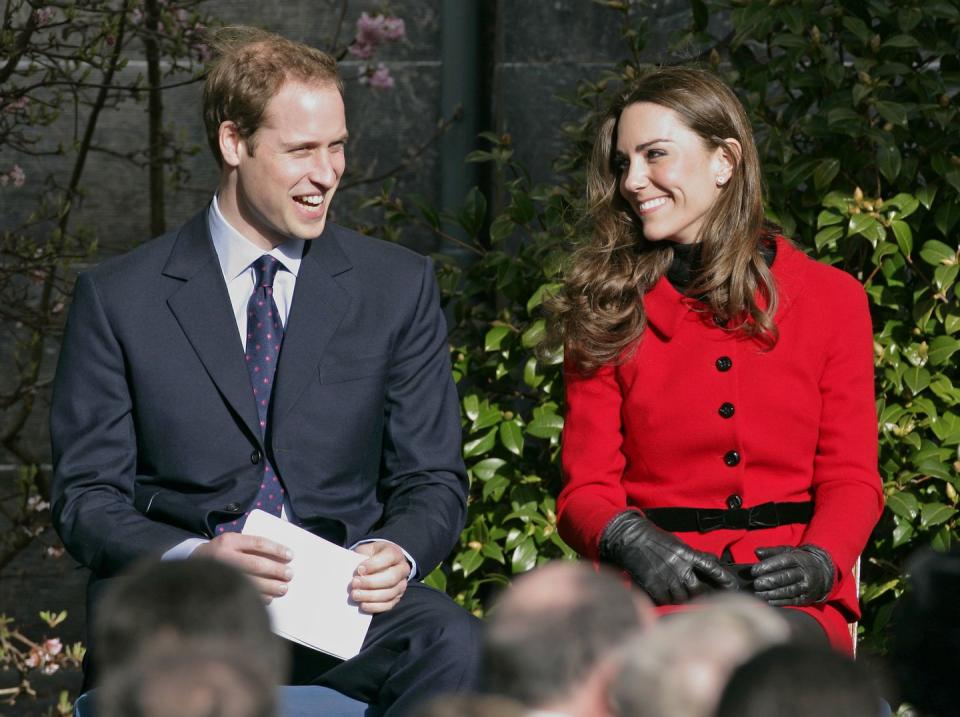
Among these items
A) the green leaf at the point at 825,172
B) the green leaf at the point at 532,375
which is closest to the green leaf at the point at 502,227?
the green leaf at the point at 532,375

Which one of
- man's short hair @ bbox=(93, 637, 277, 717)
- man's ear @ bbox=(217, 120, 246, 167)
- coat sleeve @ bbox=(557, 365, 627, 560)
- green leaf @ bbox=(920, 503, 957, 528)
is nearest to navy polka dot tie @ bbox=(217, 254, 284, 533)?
man's ear @ bbox=(217, 120, 246, 167)

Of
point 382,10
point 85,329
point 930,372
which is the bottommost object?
point 930,372

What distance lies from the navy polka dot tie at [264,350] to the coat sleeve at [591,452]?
61 cm

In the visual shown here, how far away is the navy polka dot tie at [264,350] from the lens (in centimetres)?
314

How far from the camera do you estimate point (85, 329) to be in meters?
3.15

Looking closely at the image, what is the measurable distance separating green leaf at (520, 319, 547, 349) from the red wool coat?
2.09 ft

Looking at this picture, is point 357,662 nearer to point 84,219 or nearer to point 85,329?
point 85,329

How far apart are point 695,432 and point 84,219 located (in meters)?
2.49

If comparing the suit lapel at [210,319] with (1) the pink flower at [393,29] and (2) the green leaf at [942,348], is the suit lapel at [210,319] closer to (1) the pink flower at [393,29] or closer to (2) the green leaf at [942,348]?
(1) the pink flower at [393,29]

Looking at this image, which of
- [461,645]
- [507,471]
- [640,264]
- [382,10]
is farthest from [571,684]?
[382,10]

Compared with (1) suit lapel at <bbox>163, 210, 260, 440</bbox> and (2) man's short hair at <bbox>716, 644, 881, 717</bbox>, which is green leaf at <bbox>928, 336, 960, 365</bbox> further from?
(2) man's short hair at <bbox>716, 644, 881, 717</bbox>

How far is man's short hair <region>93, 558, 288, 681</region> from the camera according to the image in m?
1.47

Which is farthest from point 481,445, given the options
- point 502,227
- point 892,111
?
point 892,111

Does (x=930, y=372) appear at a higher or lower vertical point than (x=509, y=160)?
lower
